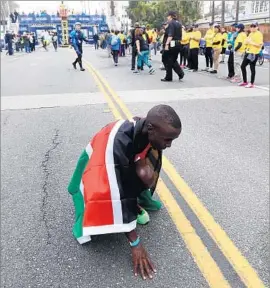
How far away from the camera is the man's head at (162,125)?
2.10 m

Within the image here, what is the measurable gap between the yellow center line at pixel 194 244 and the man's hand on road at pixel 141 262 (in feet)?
1.09

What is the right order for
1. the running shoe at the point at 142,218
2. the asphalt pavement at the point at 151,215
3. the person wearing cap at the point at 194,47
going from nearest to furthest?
the asphalt pavement at the point at 151,215
the running shoe at the point at 142,218
the person wearing cap at the point at 194,47

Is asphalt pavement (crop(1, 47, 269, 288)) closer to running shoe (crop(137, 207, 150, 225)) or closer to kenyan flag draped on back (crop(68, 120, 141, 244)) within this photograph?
running shoe (crop(137, 207, 150, 225))

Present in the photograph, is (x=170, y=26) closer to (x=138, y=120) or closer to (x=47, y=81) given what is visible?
(x=47, y=81)

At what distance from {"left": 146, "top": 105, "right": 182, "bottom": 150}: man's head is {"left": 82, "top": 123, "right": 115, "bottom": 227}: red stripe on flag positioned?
0.35 meters

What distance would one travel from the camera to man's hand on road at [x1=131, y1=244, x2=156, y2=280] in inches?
92.6

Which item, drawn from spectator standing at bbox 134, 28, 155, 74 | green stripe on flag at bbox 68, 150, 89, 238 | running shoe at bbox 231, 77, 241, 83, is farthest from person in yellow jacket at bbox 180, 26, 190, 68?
green stripe on flag at bbox 68, 150, 89, 238

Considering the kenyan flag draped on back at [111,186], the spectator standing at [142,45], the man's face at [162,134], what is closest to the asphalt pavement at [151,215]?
the kenyan flag draped on back at [111,186]

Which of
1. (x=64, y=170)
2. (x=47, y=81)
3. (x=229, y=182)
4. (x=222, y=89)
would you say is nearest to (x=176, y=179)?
(x=229, y=182)

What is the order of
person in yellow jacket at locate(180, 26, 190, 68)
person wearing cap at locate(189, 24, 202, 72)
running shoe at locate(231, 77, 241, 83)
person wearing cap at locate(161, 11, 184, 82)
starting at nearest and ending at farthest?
person wearing cap at locate(161, 11, 184, 82) < running shoe at locate(231, 77, 241, 83) < person wearing cap at locate(189, 24, 202, 72) < person in yellow jacket at locate(180, 26, 190, 68)

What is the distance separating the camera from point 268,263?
96.3 inches

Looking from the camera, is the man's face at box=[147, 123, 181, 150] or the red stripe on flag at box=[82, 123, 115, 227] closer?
the man's face at box=[147, 123, 181, 150]

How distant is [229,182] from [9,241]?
86.1 inches

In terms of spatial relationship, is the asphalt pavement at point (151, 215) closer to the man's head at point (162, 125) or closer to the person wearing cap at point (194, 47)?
the man's head at point (162, 125)
